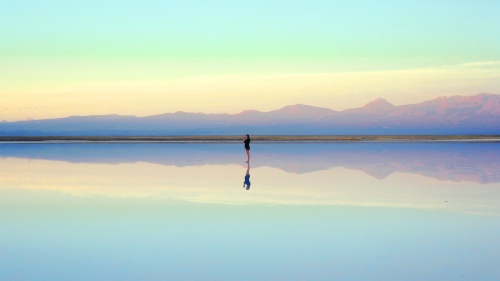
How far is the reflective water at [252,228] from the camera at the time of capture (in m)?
8.47

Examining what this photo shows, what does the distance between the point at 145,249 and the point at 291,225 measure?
3.15 meters

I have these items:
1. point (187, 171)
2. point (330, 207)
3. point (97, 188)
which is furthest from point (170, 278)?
point (187, 171)

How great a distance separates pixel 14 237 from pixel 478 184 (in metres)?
13.4

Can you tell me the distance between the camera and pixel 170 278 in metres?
7.98

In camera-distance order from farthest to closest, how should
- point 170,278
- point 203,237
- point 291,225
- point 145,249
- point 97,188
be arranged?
1. point 97,188
2. point 291,225
3. point 203,237
4. point 145,249
5. point 170,278

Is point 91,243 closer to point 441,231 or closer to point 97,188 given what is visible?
point 441,231

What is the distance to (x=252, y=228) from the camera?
37.9ft

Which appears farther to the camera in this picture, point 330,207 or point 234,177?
point 234,177

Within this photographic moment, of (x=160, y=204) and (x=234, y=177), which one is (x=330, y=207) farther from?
(x=234, y=177)

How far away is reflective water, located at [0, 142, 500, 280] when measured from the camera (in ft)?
27.8

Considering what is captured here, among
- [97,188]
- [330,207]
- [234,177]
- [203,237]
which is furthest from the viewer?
[234,177]

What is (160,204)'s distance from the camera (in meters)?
14.9

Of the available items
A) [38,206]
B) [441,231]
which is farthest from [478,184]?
[38,206]

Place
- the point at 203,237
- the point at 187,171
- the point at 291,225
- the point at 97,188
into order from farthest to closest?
the point at 187,171, the point at 97,188, the point at 291,225, the point at 203,237
